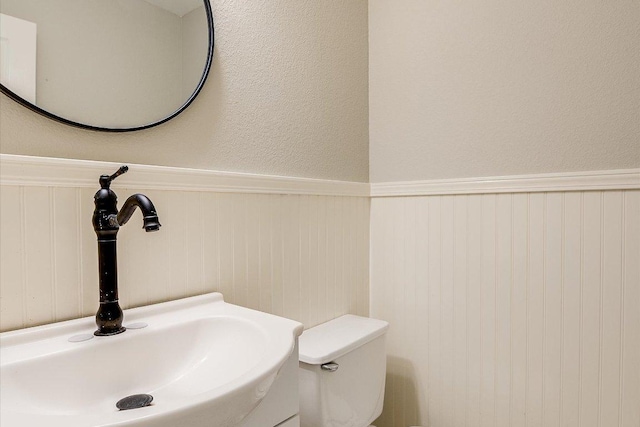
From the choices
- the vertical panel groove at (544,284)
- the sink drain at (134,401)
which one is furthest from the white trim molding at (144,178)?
the vertical panel groove at (544,284)

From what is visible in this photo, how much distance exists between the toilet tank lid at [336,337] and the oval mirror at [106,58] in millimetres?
746

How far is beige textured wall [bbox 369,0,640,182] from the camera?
3.71ft

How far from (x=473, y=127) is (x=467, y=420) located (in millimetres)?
1047

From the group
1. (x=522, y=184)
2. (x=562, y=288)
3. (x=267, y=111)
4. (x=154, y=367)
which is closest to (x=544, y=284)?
(x=562, y=288)

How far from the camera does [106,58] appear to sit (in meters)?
0.87

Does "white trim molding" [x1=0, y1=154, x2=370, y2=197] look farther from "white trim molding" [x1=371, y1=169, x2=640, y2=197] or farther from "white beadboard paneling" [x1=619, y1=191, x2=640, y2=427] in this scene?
→ "white beadboard paneling" [x1=619, y1=191, x2=640, y2=427]

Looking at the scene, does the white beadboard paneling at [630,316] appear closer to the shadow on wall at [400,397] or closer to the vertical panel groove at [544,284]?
the vertical panel groove at [544,284]

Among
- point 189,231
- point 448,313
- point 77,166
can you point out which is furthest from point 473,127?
point 77,166

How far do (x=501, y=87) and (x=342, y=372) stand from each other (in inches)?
42.0

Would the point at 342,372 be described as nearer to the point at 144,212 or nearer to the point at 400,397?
the point at 400,397

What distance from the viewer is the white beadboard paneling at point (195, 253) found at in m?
0.75

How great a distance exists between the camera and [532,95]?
49.3 inches

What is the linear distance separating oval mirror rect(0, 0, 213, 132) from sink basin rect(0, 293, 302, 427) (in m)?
0.45

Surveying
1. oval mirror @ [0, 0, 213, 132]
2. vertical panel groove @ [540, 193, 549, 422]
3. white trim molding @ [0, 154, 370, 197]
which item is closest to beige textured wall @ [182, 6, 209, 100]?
oval mirror @ [0, 0, 213, 132]
